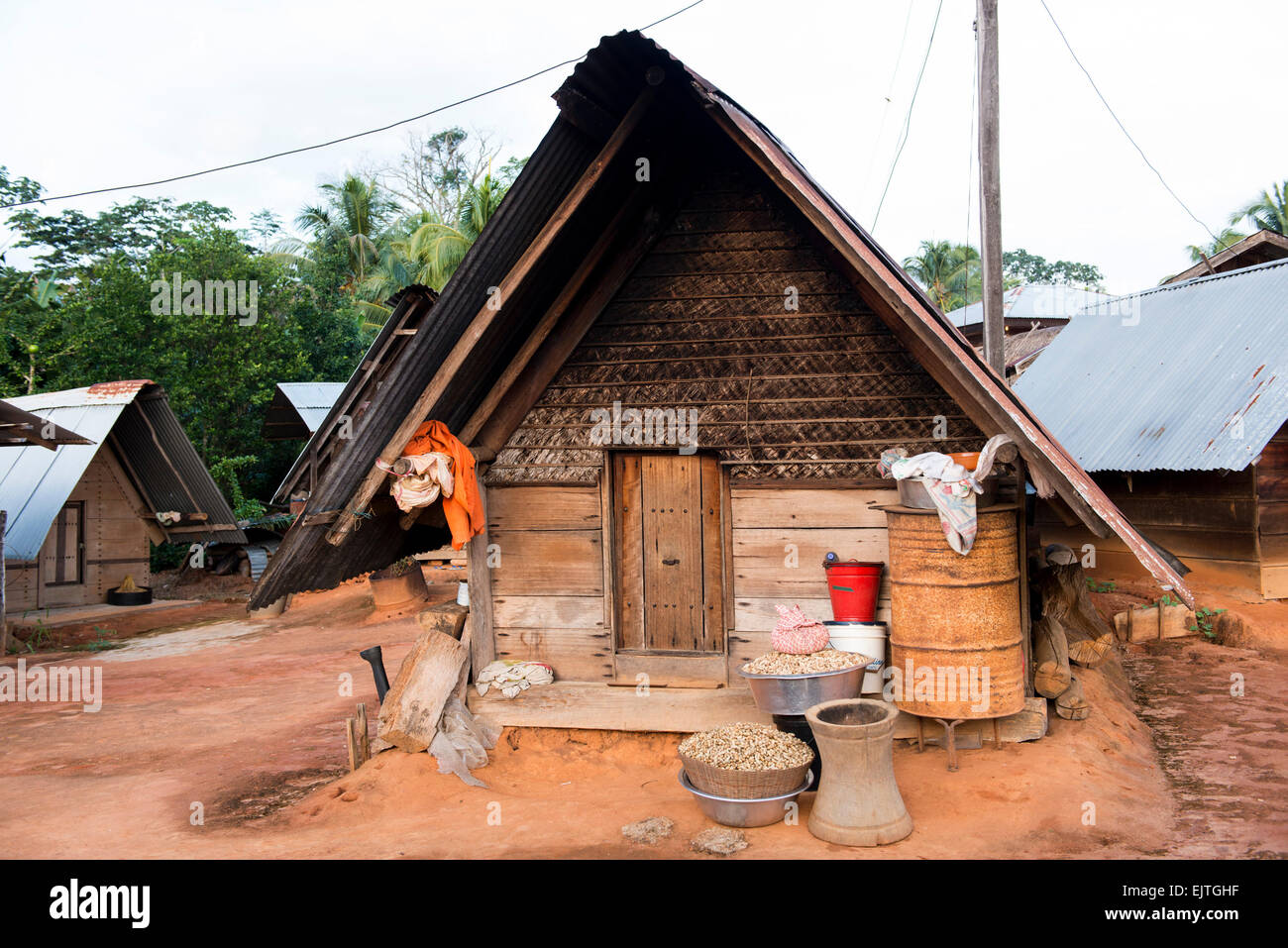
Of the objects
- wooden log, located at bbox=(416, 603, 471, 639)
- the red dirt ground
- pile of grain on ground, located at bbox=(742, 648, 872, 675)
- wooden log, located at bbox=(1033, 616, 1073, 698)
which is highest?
wooden log, located at bbox=(416, 603, 471, 639)

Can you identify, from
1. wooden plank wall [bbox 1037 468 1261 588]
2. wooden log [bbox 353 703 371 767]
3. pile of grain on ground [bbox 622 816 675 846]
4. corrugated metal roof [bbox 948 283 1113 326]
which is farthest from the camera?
corrugated metal roof [bbox 948 283 1113 326]

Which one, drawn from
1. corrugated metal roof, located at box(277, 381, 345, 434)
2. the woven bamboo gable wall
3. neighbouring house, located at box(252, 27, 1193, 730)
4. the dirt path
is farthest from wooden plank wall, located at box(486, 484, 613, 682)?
corrugated metal roof, located at box(277, 381, 345, 434)

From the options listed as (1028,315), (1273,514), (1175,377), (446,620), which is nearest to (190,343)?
(446,620)

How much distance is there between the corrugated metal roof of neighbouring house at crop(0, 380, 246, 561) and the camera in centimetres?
1800

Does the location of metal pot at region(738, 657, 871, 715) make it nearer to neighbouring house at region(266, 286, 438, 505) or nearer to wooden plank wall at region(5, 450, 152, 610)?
neighbouring house at region(266, 286, 438, 505)

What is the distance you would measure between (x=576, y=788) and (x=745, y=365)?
13.1 ft

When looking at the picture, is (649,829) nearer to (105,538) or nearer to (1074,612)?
(1074,612)

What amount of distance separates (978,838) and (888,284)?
12.5ft

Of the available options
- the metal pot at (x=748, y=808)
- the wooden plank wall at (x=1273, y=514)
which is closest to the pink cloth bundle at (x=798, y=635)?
the metal pot at (x=748, y=808)

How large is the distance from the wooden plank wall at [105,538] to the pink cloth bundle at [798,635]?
1782 centimetres

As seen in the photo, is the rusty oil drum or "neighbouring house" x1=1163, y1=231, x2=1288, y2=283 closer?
the rusty oil drum

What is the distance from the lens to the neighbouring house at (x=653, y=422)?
7227 mm

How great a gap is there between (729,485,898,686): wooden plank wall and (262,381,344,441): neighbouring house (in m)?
16.1

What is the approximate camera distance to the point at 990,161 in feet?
34.6
